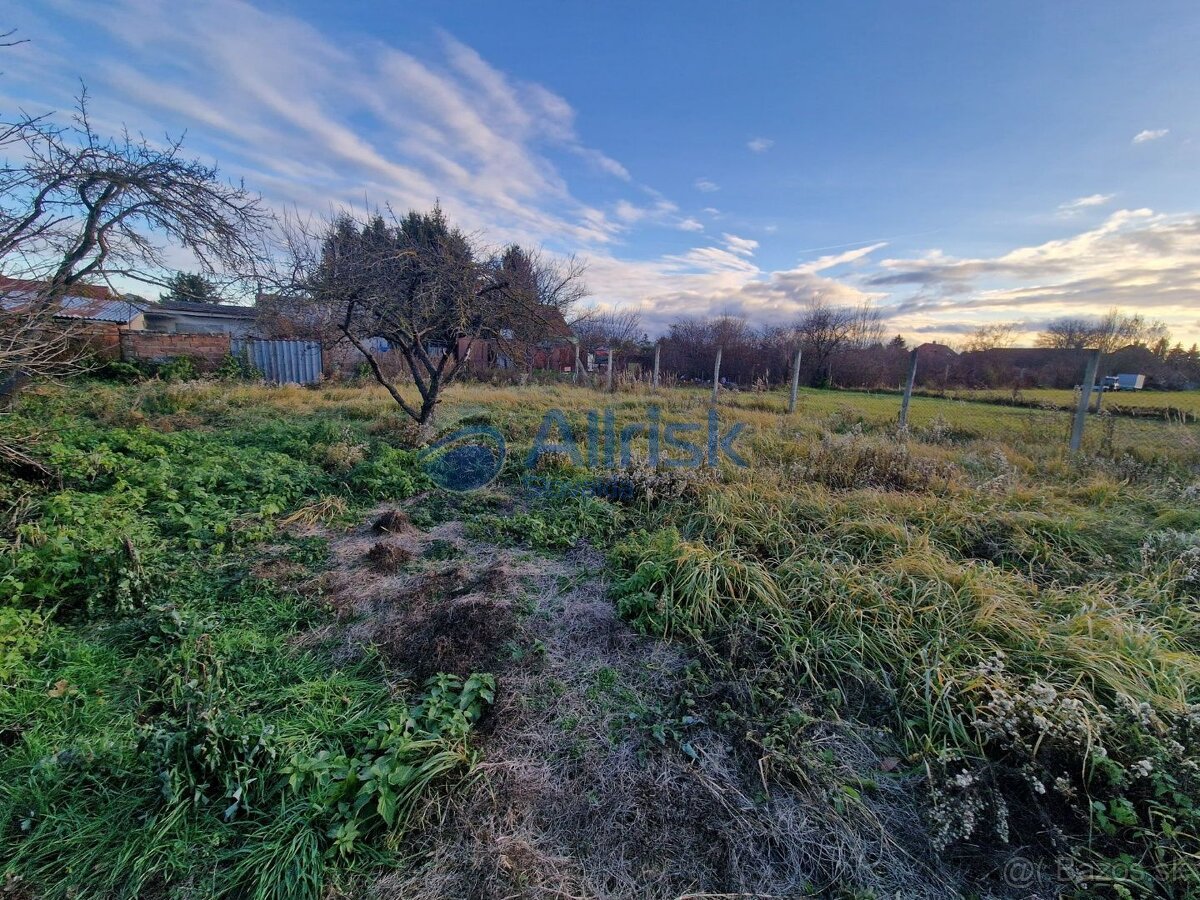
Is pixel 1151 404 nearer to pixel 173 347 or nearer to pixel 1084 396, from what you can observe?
pixel 1084 396

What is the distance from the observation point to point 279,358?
42.8 ft

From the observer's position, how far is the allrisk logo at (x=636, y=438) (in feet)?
17.1

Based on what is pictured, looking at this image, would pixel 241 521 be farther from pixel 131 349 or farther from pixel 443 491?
pixel 131 349

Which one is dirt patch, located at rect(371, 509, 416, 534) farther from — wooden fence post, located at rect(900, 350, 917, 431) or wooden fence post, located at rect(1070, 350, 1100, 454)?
wooden fence post, located at rect(1070, 350, 1100, 454)

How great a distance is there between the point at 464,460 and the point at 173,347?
11539 millimetres

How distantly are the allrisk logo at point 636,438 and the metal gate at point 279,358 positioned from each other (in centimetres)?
947

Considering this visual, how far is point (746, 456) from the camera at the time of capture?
206 inches

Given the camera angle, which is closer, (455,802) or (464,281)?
(455,802)

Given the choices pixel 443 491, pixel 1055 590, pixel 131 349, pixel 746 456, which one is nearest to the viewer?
pixel 1055 590

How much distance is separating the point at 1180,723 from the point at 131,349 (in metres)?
17.0

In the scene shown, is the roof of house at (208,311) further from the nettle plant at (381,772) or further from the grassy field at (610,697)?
the nettle plant at (381,772)

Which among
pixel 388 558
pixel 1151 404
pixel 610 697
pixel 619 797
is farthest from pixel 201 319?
pixel 1151 404

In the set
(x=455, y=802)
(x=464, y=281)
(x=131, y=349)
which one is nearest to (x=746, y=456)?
(x=464, y=281)

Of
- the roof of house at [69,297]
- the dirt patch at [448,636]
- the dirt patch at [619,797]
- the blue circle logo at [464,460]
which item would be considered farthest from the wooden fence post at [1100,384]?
the roof of house at [69,297]
